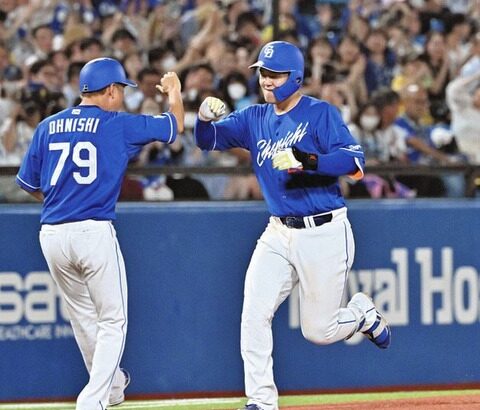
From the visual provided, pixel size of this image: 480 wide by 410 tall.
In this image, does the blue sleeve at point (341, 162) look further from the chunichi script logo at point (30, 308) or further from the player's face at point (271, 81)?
the chunichi script logo at point (30, 308)

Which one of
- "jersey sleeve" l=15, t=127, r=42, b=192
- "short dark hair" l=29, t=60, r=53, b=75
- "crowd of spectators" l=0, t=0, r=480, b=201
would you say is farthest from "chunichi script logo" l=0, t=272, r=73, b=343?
"short dark hair" l=29, t=60, r=53, b=75

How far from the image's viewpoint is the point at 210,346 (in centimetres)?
787

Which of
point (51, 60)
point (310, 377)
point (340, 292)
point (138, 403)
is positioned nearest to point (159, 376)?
point (138, 403)

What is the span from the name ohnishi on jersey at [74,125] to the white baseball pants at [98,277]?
516 mm

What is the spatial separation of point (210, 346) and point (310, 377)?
80 cm

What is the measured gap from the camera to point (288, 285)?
20.2ft

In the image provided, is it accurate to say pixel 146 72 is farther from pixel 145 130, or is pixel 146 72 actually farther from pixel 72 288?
pixel 72 288

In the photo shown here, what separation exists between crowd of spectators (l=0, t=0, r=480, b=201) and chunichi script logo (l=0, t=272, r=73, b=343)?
2.20 feet

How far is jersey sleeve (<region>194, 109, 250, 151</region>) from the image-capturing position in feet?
20.9

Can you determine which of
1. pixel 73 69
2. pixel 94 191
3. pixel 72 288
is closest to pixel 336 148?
pixel 94 191

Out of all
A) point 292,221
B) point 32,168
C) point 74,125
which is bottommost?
point 292,221

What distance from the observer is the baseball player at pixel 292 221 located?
5.98 meters

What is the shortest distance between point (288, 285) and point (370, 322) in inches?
29.7

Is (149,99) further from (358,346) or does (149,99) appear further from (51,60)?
(358,346)
